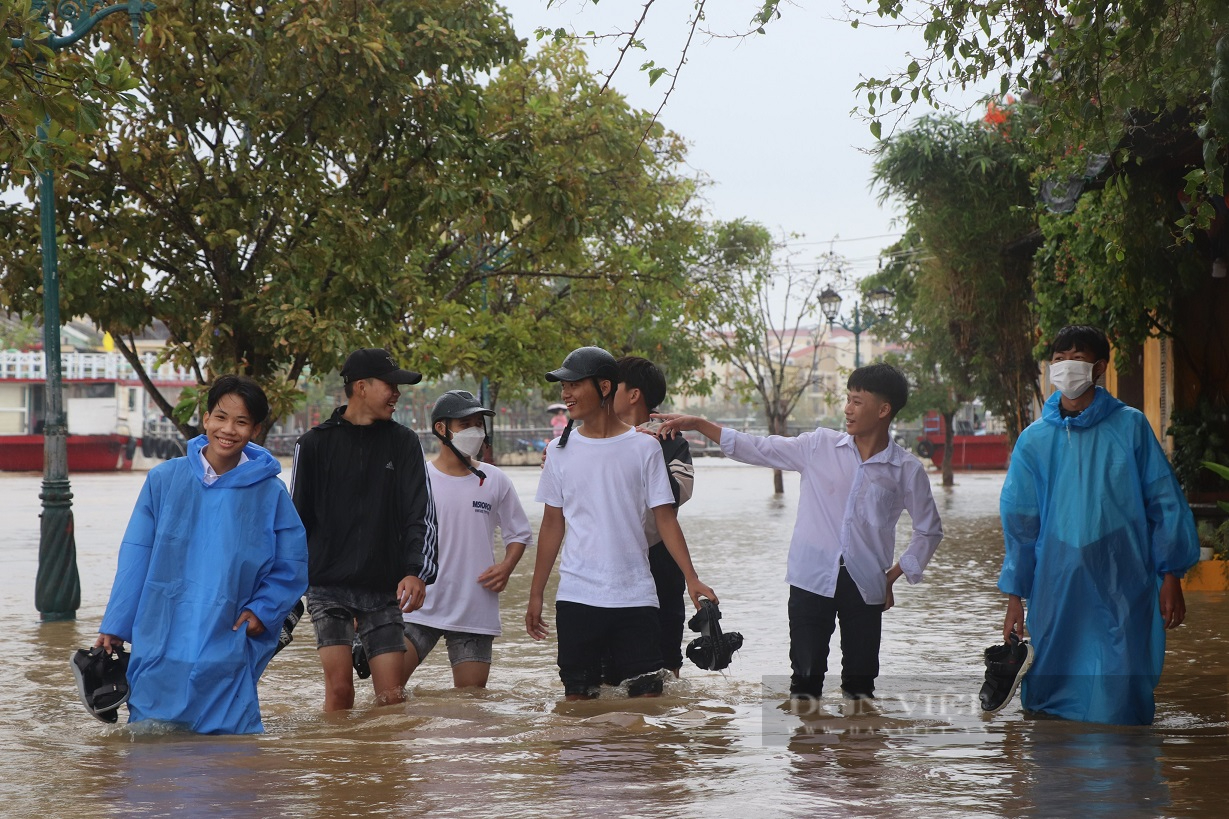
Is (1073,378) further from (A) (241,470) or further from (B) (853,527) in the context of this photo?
(A) (241,470)

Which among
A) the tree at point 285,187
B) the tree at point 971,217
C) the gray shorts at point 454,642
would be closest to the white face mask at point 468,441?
the gray shorts at point 454,642

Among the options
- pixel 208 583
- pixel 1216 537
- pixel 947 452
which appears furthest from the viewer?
pixel 947 452

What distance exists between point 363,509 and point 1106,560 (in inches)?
121

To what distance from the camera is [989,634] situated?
10617 millimetres

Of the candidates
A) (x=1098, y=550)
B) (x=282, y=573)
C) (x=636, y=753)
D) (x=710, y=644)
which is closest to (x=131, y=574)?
(x=282, y=573)

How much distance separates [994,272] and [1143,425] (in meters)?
15.7

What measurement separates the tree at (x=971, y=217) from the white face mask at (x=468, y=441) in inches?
564

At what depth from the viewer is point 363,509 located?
6.26 metres

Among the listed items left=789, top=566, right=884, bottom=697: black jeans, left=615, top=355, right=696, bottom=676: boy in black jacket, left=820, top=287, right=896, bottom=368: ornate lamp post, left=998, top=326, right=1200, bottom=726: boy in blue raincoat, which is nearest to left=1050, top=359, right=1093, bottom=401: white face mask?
left=998, top=326, right=1200, bottom=726: boy in blue raincoat

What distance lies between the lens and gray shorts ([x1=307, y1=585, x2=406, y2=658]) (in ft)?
20.6

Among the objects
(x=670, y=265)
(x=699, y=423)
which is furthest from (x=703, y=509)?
(x=699, y=423)

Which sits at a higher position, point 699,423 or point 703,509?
point 699,423

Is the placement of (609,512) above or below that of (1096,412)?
below

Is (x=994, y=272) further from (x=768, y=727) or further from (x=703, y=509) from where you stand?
(x=768, y=727)
